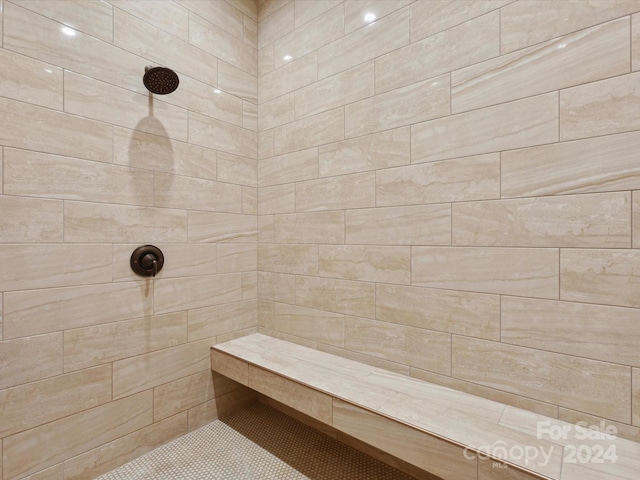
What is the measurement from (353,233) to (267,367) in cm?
79

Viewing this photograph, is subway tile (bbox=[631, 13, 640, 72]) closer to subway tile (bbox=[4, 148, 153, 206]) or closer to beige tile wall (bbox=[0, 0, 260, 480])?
beige tile wall (bbox=[0, 0, 260, 480])

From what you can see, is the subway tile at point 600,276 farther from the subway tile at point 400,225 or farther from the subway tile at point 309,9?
the subway tile at point 309,9

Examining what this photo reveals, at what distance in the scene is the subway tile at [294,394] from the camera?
1.27 m

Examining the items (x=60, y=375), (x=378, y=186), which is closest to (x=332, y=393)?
(x=378, y=186)

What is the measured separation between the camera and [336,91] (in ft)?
5.38

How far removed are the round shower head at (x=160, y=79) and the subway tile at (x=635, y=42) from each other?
168 cm

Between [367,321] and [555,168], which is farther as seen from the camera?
[367,321]

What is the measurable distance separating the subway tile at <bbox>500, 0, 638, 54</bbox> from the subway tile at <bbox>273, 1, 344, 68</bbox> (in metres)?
0.82

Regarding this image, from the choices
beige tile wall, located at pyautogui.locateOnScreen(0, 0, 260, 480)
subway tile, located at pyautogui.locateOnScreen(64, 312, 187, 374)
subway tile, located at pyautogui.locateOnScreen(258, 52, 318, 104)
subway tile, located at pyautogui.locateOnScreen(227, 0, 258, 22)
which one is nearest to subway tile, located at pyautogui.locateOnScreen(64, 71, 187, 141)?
beige tile wall, located at pyautogui.locateOnScreen(0, 0, 260, 480)

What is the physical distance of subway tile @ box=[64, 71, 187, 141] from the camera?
131cm

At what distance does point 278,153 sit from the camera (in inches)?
75.5

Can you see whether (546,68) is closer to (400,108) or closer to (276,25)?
(400,108)

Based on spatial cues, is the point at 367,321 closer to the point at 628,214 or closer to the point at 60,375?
the point at 628,214

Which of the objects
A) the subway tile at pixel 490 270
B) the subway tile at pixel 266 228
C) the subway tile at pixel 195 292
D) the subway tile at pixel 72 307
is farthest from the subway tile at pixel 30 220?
the subway tile at pixel 490 270
